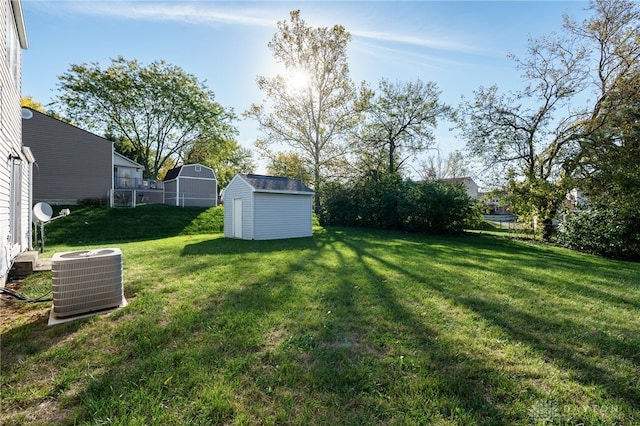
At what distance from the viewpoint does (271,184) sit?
40.2 ft

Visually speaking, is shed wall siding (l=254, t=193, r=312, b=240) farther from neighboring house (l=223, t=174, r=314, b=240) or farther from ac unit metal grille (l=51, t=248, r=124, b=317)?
ac unit metal grille (l=51, t=248, r=124, b=317)

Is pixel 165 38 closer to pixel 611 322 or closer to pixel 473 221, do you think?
pixel 611 322

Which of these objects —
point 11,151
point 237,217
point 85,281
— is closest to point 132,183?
point 237,217

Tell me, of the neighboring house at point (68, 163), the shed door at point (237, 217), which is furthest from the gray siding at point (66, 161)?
the shed door at point (237, 217)

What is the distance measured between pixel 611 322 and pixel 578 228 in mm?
10409

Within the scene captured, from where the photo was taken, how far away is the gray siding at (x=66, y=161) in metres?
16.5

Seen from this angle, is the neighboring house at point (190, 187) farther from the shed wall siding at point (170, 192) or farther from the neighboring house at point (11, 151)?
the neighboring house at point (11, 151)

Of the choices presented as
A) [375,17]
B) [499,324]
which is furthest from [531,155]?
[499,324]

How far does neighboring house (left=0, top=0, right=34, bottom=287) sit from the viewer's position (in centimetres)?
485

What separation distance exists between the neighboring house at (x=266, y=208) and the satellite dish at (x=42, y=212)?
5984 mm

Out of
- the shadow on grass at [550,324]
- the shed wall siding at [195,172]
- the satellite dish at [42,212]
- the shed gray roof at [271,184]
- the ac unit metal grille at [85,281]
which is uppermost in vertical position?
the shed wall siding at [195,172]

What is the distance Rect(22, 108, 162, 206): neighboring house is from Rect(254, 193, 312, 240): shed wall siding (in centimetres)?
1196

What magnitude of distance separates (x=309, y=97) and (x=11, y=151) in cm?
1825

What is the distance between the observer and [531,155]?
14.7 m
